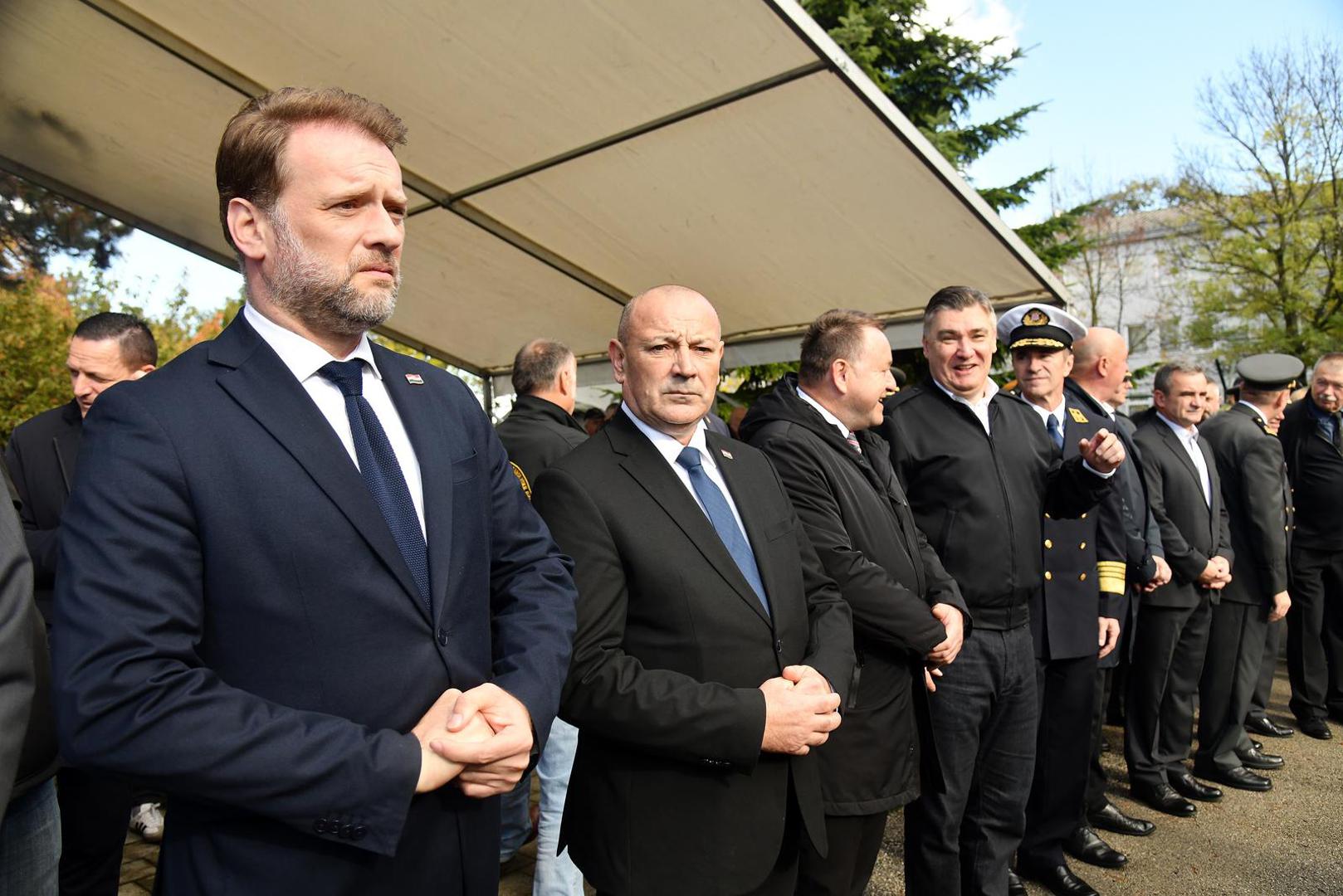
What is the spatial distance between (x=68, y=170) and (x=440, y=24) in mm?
3290

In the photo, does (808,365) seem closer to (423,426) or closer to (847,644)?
(847,644)

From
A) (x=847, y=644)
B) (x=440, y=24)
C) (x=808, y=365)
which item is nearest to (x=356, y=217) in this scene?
(x=847, y=644)

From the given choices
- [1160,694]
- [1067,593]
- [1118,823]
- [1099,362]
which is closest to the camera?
[1067,593]

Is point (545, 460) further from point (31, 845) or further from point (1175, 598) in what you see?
point (1175, 598)

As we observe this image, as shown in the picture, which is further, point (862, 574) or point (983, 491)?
point (983, 491)

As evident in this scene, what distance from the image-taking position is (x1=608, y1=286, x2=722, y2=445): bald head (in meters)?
2.33

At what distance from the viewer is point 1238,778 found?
5273mm

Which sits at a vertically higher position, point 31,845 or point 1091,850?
point 31,845

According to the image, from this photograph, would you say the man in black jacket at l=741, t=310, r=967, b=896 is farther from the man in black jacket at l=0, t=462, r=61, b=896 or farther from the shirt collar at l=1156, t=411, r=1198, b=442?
the shirt collar at l=1156, t=411, r=1198, b=442

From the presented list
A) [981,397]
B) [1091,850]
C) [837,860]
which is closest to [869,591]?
[837,860]

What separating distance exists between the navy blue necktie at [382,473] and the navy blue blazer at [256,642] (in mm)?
32

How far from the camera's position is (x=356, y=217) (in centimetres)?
158

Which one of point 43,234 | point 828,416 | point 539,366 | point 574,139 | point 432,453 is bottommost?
point 432,453

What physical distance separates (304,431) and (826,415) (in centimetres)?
200
